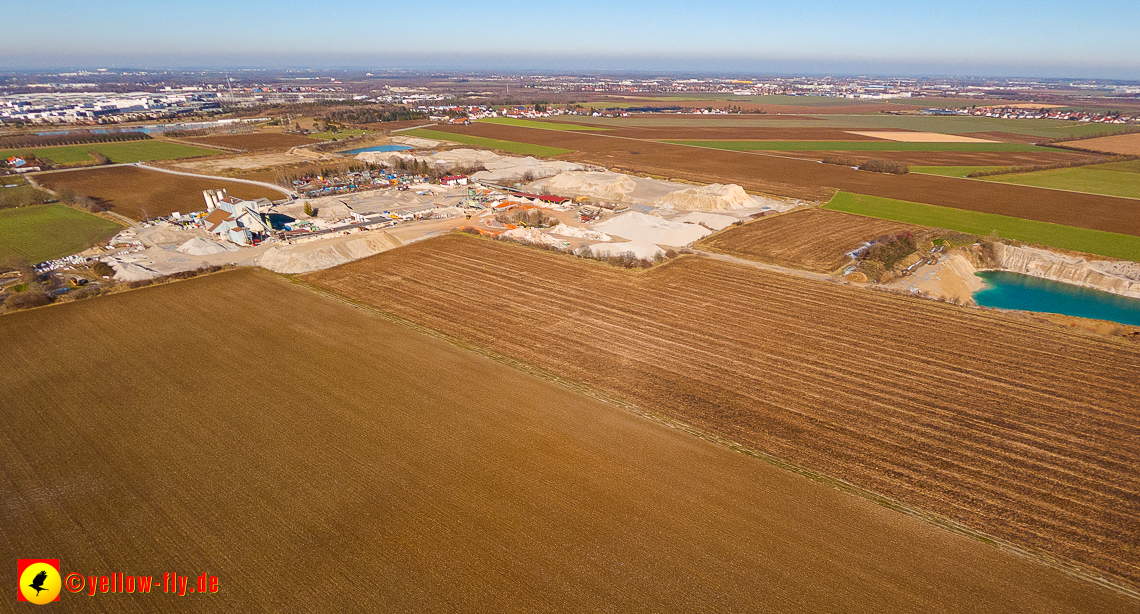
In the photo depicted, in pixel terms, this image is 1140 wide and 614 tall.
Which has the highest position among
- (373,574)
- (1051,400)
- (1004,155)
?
(1004,155)

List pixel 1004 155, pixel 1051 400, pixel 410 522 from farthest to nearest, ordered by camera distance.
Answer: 1. pixel 1004 155
2. pixel 1051 400
3. pixel 410 522

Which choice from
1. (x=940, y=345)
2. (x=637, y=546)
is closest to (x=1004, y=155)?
(x=940, y=345)

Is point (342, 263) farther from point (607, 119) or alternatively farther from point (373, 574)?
point (607, 119)

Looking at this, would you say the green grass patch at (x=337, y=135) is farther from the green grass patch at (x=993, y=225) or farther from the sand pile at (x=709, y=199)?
the green grass patch at (x=993, y=225)

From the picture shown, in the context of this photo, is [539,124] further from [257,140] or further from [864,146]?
[864,146]

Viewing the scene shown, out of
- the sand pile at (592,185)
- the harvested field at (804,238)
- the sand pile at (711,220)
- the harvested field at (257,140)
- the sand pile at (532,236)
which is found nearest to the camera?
the harvested field at (804,238)

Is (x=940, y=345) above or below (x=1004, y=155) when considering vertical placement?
Answer: below

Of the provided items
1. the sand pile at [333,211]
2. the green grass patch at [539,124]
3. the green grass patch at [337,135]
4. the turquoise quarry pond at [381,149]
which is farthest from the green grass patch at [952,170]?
the green grass patch at [337,135]
